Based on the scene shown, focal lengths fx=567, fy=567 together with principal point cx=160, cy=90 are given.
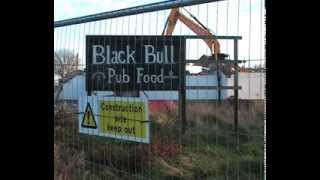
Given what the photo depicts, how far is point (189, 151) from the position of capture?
2703 millimetres

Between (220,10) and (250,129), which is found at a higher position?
(220,10)

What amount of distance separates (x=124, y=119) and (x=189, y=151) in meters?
0.53

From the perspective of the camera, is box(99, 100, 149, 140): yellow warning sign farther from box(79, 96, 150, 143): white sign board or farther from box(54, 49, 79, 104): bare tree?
box(54, 49, 79, 104): bare tree

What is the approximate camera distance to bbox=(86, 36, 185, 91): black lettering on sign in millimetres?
2824

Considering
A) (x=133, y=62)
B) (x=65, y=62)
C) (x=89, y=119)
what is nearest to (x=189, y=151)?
(x=133, y=62)

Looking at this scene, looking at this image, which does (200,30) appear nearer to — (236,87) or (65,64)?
(236,87)

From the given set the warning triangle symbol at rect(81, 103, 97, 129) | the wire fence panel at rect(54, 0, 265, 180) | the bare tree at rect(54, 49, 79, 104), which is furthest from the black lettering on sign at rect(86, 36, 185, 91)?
the bare tree at rect(54, 49, 79, 104)

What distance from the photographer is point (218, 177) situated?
2568mm
